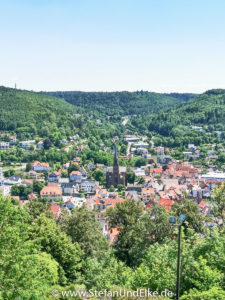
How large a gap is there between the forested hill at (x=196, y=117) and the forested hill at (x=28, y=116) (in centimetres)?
3503

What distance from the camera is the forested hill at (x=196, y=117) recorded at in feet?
436

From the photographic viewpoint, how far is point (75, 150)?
95750 millimetres

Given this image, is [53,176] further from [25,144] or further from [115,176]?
[25,144]

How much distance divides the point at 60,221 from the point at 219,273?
14.2 m

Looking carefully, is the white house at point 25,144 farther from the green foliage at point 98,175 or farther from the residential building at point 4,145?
the green foliage at point 98,175

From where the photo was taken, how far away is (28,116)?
118 metres

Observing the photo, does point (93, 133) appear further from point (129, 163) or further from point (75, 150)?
point (129, 163)

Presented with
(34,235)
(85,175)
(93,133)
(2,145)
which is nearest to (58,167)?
(85,175)

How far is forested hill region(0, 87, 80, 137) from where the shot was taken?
11141cm

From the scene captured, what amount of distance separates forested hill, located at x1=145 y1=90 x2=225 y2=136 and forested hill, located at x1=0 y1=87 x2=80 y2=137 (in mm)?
35025

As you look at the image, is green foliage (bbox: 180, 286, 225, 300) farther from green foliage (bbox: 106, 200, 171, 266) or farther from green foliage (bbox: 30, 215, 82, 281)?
green foliage (bbox: 106, 200, 171, 266)

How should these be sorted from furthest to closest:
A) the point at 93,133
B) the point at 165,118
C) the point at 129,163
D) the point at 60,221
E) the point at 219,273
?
the point at 165,118
the point at 93,133
the point at 129,163
the point at 60,221
the point at 219,273

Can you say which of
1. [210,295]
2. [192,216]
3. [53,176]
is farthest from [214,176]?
[210,295]

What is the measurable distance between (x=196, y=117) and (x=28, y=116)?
61995 millimetres
